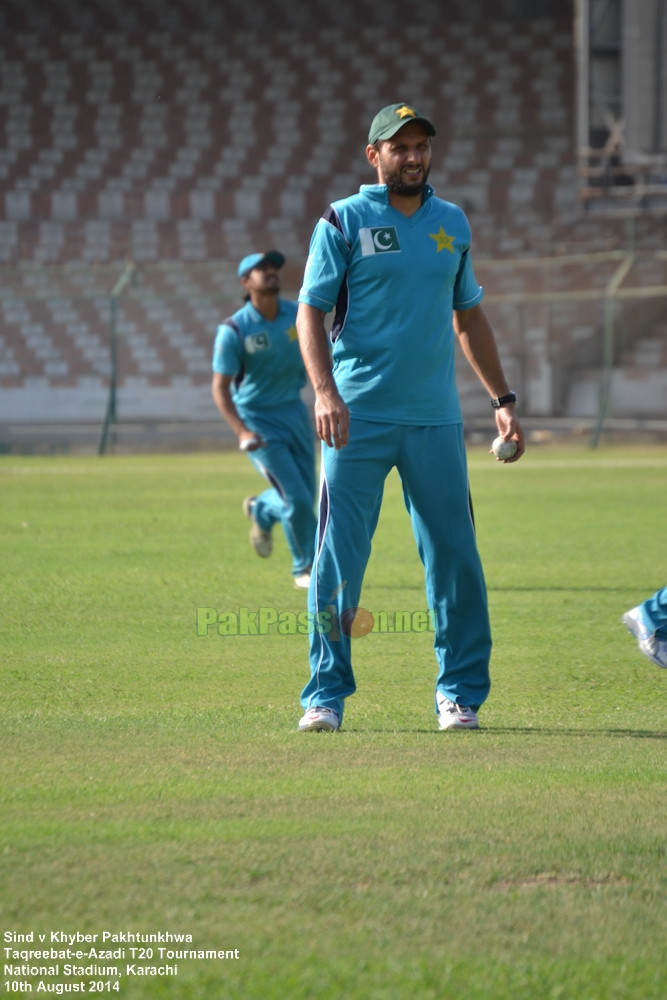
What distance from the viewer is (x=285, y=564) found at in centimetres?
941

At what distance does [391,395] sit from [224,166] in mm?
26971

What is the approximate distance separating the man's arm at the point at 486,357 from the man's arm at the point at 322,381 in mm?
567

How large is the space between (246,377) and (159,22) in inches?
966

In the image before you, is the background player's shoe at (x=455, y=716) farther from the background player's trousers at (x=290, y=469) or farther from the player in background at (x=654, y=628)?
the background player's trousers at (x=290, y=469)

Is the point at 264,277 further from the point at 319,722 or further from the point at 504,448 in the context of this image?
the point at 319,722

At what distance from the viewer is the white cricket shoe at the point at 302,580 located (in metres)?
8.25

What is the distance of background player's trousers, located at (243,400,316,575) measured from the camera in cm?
860

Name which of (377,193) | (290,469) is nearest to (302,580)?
(290,469)

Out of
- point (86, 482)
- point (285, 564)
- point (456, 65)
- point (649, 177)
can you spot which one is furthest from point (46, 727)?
point (456, 65)

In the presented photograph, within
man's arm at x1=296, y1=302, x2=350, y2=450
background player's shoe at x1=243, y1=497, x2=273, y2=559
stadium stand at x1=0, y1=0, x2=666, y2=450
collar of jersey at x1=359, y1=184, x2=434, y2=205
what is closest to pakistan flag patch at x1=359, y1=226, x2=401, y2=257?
collar of jersey at x1=359, y1=184, x2=434, y2=205

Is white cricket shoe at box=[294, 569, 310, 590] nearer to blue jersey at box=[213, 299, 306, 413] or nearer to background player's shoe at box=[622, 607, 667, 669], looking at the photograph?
blue jersey at box=[213, 299, 306, 413]

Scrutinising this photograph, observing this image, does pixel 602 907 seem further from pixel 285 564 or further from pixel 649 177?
pixel 649 177

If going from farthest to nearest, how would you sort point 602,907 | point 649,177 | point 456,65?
point 456,65, point 649,177, point 602,907

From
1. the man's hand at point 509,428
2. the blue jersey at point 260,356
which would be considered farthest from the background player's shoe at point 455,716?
the blue jersey at point 260,356
